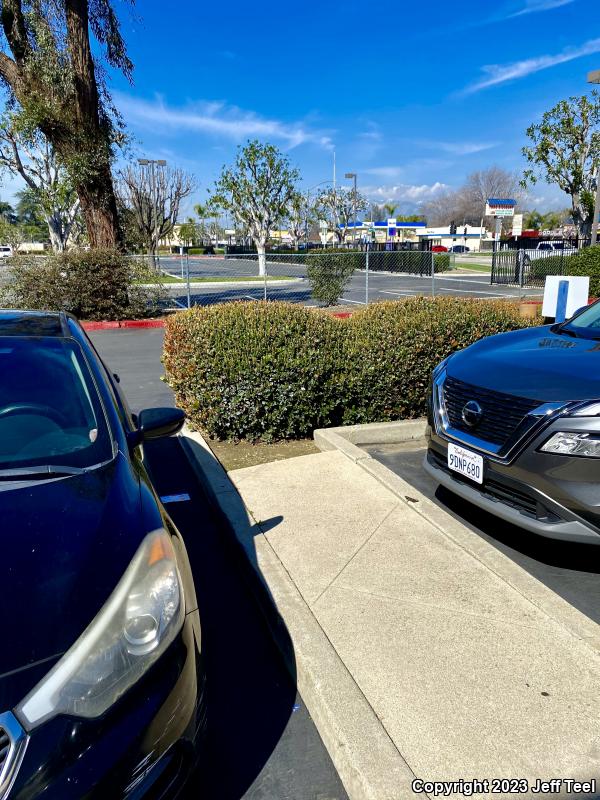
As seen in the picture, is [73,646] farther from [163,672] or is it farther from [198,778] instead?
[198,778]

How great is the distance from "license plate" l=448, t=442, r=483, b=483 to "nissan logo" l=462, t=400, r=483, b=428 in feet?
0.55

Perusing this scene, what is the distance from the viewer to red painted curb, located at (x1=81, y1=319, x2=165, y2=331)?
1424cm

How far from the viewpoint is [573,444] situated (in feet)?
9.60

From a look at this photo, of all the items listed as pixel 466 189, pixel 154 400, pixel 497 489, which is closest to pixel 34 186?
pixel 154 400

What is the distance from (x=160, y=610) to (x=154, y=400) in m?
5.83

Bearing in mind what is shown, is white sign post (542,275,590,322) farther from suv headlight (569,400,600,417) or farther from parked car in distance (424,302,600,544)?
suv headlight (569,400,600,417)

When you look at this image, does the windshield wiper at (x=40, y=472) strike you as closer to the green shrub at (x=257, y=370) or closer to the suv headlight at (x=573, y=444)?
the suv headlight at (x=573, y=444)

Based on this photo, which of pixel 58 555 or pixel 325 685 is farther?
pixel 325 685

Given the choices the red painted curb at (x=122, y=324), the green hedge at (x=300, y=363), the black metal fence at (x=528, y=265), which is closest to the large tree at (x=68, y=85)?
the red painted curb at (x=122, y=324)

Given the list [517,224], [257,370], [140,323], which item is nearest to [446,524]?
[257,370]

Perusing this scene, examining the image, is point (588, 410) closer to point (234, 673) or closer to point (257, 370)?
point (234, 673)

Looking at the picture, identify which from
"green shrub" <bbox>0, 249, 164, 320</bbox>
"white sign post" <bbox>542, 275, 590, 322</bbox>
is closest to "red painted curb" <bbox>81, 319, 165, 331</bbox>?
"green shrub" <bbox>0, 249, 164, 320</bbox>

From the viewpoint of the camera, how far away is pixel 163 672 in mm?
1735

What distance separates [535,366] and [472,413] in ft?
1.56
